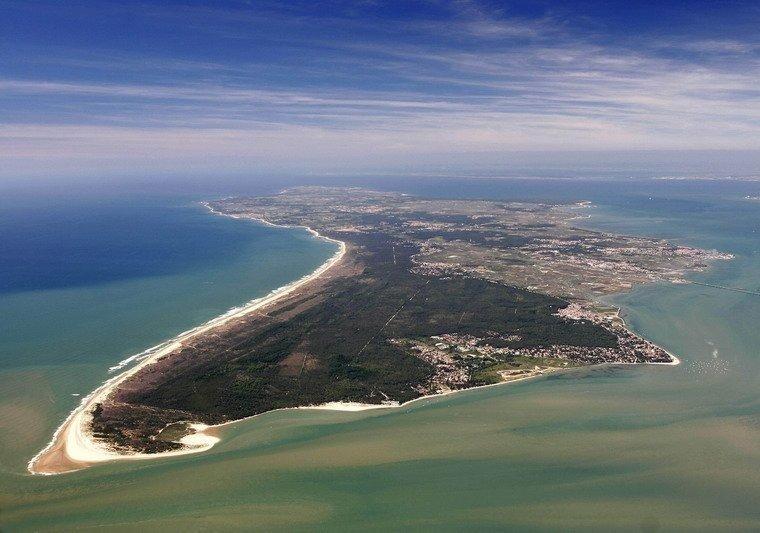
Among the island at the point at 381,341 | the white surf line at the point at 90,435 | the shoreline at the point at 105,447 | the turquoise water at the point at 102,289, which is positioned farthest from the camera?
the turquoise water at the point at 102,289

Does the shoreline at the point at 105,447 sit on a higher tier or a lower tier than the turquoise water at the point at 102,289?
lower

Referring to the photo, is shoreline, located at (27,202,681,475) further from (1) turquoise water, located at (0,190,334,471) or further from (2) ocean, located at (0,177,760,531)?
(1) turquoise water, located at (0,190,334,471)

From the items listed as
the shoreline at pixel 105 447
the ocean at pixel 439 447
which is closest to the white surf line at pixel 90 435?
the shoreline at pixel 105 447

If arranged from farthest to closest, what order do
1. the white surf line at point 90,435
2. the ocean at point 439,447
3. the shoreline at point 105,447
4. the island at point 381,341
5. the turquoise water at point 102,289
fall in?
the turquoise water at point 102,289 → the island at point 381,341 → the white surf line at point 90,435 → the shoreline at point 105,447 → the ocean at point 439,447

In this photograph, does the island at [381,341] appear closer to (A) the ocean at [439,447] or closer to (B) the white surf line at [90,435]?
(B) the white surf line at [90,435]

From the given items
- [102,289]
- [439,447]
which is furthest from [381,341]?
[102,289]

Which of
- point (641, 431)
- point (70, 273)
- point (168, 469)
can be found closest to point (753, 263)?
point (641, 431)

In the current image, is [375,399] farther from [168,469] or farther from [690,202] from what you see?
[690,202]

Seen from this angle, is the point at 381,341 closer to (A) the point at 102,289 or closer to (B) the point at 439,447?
(B) the point at 439,447
